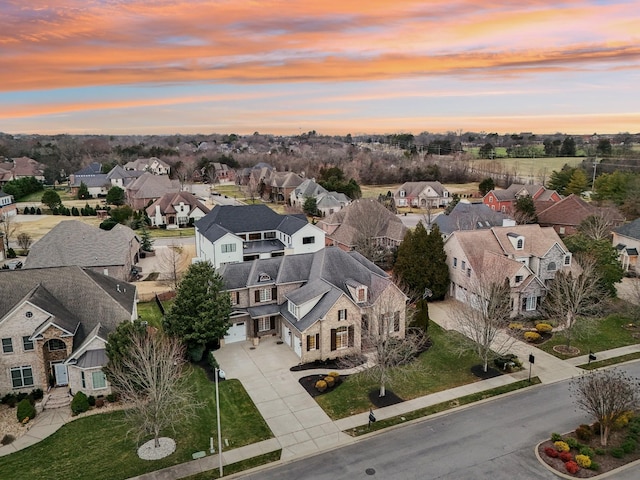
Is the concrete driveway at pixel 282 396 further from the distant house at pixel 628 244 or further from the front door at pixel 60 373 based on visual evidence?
the distant house at pixel 628 244

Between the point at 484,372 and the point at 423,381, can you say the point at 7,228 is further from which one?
the point at 484,372

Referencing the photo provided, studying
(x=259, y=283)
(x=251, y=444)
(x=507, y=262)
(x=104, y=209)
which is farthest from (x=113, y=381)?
(x=104, y=209)

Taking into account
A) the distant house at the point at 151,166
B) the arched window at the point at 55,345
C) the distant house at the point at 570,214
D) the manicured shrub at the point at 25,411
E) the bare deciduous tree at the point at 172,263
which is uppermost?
the distant house at the point at 151,166

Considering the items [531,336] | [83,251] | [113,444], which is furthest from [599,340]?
[83,251]

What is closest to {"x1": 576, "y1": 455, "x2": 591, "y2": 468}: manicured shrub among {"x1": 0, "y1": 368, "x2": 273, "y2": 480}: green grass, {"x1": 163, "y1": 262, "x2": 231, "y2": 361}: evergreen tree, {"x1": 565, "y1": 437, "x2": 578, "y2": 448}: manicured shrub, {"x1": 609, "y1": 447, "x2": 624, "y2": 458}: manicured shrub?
{"x1": 565, "y1": 437, "x2": 578, "y2": 448}: manicured shrub

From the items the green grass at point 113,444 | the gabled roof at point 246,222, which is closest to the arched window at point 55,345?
the green grass at point 113,444

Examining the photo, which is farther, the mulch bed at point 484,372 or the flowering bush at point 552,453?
the mulch bed at point 484,372

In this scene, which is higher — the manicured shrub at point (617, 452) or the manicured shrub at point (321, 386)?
the manicured shrub at point (321, 386)
